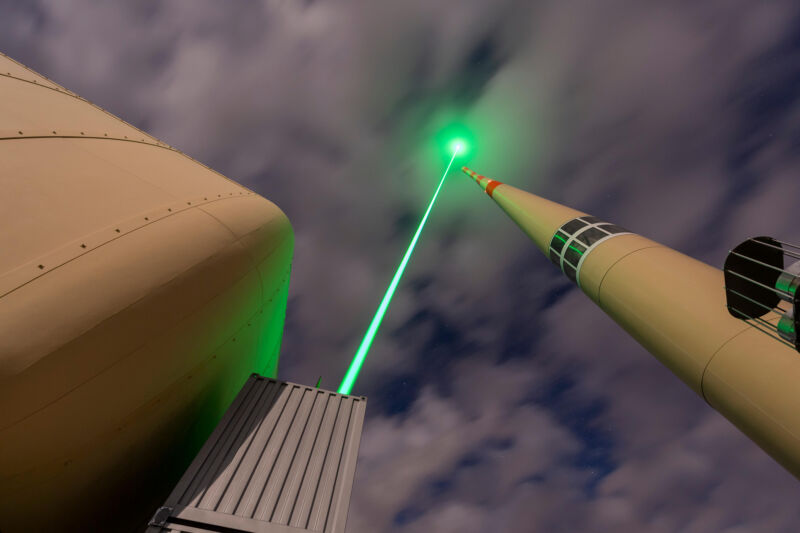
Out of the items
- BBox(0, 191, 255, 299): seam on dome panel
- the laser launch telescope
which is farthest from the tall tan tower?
the laser launch telescope

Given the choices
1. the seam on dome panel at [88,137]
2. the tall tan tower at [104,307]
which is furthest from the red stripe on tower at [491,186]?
the seam on dome panel at [88,137]

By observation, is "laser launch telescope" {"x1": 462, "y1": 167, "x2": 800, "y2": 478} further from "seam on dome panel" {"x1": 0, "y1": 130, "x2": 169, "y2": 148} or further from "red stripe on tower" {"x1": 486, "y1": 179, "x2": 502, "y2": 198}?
"seam on dome panel" {"x1": 0, "y1": 130, "x2": 169, "y2": 148}

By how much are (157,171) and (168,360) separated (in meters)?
4.54

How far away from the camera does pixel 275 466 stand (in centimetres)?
734

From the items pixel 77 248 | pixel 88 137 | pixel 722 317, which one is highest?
pixel 88 137

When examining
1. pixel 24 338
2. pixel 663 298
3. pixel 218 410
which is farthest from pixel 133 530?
pixel 663 298

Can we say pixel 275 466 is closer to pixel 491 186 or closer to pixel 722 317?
pixel 722 317

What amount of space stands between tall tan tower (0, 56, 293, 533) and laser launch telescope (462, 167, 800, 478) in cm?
1036

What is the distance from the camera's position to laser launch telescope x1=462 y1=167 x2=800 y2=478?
20.4ft

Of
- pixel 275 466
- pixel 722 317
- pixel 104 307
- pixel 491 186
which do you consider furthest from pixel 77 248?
pixel 491 186

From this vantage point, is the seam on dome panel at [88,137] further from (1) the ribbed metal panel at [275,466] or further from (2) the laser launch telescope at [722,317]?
(2) the laser launch telescope at [722,317]

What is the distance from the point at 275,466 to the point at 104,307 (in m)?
4.45

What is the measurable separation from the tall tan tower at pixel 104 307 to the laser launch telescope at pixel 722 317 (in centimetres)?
1036

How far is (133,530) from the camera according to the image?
7613 millimetres
